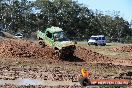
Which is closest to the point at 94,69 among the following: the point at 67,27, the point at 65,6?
the point at 67,27

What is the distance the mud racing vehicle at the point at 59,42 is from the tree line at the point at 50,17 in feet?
198

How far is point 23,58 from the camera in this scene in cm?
2931

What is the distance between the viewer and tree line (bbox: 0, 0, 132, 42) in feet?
320

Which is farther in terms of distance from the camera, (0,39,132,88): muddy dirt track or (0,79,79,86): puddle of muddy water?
(0,39,132,88): muddy dirt track

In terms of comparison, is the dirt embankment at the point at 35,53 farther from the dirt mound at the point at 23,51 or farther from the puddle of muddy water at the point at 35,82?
the puddle of muddy water at the point at 35,82

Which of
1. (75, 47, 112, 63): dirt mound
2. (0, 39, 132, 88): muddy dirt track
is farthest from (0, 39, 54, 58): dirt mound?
(75, 47, 112, 63): dirt mound

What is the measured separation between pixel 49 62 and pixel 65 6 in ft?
254

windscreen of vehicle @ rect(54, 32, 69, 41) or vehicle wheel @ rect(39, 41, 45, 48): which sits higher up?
windscreen of vehicle @ rect(54, 32, 69, 41)

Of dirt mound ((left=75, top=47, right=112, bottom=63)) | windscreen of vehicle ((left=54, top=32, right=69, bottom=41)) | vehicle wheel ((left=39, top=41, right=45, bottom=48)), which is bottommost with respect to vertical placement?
dirt mound ((left=75, top=47, right=112, bottom=63))

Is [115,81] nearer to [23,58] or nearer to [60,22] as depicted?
[23,58]

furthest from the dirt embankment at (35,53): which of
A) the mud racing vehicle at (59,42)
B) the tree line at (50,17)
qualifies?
the tree line at (50,17)

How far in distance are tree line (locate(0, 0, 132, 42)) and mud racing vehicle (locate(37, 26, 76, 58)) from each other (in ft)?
198

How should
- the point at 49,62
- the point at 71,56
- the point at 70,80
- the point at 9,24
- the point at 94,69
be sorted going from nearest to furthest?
the point at 70,80 → the point at 94,69 → the point at 49,62 → the point at 71,56 → the point at 9,24

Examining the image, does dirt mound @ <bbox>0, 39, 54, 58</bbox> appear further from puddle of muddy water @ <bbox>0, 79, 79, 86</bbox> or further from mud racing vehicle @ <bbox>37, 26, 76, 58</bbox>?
puddle of muddy water @ <bbox>0, 79, 79, 86</bbox>
